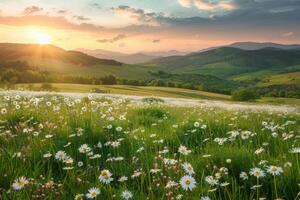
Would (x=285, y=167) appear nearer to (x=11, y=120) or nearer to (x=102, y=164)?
(x=102, y=164)

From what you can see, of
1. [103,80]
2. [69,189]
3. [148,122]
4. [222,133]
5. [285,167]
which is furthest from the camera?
[103,80]

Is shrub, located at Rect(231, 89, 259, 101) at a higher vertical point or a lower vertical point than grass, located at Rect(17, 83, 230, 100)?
lower

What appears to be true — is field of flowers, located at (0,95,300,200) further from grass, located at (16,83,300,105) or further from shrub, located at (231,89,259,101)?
shrub, located at (231,89,259,101)

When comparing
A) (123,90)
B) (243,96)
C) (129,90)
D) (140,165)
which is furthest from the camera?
(243,96)

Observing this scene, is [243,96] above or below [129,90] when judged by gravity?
below

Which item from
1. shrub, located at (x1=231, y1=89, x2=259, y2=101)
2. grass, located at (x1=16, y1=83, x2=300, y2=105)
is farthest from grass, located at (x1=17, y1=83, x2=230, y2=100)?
shrub, located at (x1=231, y1=89, x2=259, y2=101)

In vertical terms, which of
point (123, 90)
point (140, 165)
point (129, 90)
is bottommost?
point (129, 90)

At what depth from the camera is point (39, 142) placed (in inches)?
240

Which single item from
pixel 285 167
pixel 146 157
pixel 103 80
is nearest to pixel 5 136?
pixel 146 157

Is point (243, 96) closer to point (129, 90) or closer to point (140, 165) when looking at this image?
point (129, 90)

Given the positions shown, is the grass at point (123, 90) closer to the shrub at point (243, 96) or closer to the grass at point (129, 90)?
the grass at point (129, 90)

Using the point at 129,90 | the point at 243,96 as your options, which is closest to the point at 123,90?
the point at 129,90

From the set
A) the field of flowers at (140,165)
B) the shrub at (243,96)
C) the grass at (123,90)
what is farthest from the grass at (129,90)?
the field of flowers at (140,165)

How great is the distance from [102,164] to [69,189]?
1478 mm
